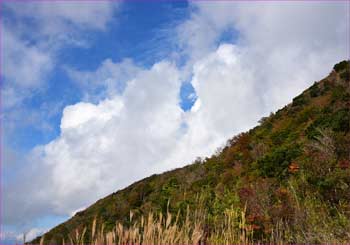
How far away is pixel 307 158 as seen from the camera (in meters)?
17.1

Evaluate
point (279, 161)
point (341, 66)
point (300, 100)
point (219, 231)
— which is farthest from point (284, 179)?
point (341, 66)

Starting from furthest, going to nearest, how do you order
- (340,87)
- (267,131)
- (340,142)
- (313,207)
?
(267,131)
(340,87)
(340,142)
(313,207)

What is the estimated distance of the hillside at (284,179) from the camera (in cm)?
1061

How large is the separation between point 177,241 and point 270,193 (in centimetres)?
927

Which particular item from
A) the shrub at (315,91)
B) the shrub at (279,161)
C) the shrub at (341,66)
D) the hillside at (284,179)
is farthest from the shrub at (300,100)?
the shrub at (279,161)

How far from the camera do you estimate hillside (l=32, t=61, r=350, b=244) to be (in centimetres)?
1061

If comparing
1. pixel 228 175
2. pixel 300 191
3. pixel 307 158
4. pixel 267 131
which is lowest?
pixel 300 191

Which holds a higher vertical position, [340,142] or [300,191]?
[340,142]

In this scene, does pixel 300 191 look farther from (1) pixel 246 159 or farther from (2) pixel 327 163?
(1) pixel 246 159

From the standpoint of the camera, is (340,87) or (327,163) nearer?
(327,163)

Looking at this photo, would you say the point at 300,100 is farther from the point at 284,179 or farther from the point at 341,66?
the point at 284,179

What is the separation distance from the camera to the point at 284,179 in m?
17.7

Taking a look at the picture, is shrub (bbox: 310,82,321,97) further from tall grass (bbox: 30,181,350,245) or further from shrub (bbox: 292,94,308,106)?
tall grass (bbox: 30,181,350,245)

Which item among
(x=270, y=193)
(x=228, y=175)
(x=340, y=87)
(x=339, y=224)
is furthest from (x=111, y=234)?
(x=340, y=87)
